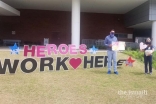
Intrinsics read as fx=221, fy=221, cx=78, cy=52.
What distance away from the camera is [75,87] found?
662 cm

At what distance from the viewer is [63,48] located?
8.77 m

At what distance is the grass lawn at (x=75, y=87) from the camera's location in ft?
18.3

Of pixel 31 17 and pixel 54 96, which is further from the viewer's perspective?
pixel 31 17

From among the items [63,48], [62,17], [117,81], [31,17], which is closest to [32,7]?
[31,17]

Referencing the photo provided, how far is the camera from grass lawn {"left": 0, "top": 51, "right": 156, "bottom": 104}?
220 inches

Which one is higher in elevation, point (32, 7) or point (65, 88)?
point (32, 7)

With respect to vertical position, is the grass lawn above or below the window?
below

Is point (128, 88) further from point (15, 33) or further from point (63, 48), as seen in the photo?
point (15, 33)

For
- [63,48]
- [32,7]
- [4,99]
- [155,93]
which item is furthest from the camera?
[32,7]

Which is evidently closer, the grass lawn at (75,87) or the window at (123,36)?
the grass lawn at (75,87)

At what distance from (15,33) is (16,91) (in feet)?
65.5

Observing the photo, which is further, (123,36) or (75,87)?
(123,36)

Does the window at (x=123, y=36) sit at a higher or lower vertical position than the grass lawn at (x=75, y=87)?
higher

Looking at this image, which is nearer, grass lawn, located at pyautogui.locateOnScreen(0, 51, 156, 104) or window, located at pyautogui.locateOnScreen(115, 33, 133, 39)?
grass lawn, located at pyautogui.locateOnScreen(0, 51, 156, 104)
